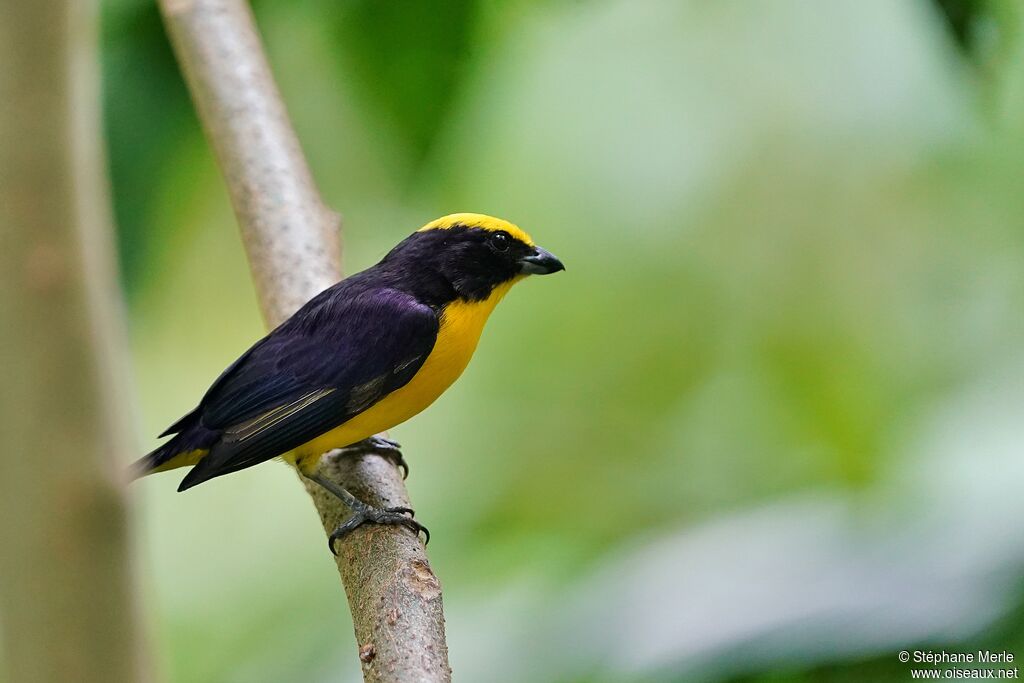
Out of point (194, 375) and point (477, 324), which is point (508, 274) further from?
point (194, 375)

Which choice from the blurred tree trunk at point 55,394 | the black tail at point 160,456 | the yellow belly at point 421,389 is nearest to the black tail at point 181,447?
the black tail at point 160,456

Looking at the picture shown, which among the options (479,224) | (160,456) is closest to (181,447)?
(160,456)

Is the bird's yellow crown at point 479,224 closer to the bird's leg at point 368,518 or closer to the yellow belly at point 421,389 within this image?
the yellow belly at point 421,389

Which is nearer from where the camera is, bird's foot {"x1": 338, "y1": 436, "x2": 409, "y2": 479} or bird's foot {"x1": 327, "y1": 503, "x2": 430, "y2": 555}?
bird's foot {"x1": 327, "y1": 503, "x2": 430, "y2": 555}

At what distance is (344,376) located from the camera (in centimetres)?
244

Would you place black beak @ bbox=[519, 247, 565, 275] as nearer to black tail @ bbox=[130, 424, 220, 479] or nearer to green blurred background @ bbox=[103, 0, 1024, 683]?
green blurred background @ bbox=[103, 0, 1024, 683]

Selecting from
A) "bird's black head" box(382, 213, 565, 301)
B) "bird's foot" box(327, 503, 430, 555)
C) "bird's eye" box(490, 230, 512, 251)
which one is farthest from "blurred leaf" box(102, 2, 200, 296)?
"bird's foot" box(327, 503, 430, 555)

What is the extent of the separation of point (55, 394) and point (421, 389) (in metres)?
1.77

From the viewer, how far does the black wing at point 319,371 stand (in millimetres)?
2363

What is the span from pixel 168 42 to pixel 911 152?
2.93 m

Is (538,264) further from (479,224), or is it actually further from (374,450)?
(374,450)

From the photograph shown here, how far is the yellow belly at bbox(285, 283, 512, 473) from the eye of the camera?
2441 millimetres

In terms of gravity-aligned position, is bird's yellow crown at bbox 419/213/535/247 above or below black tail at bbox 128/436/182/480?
above

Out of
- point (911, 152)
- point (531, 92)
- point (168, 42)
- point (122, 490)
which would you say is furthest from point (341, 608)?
point (122, 490)
